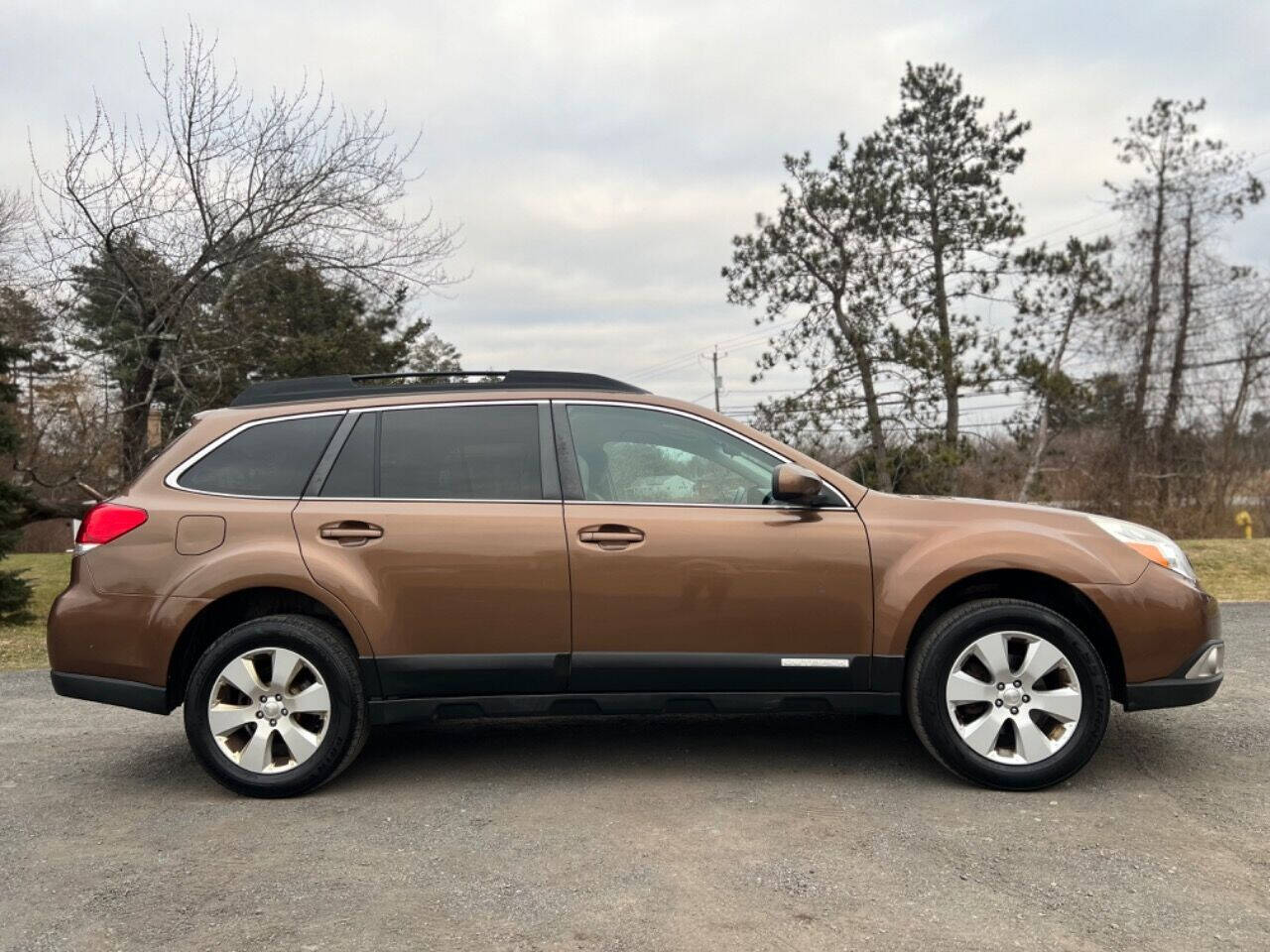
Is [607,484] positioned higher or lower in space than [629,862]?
higher

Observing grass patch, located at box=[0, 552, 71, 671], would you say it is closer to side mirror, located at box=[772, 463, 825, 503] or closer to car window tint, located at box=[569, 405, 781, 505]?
car window tint, located at box=[569, 405, 781, 505]

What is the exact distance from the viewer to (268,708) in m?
4.40

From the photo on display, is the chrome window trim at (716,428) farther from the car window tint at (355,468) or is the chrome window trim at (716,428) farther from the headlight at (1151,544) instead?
the headlight at (1151,544)

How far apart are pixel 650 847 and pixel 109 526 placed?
2678 millimetres

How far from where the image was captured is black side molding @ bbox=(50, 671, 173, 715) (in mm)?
4461

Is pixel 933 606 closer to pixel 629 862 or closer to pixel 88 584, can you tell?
pixel 629 862

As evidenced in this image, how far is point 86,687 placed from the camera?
14.8 ft

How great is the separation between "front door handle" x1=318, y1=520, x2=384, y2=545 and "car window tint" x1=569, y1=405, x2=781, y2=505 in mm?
923

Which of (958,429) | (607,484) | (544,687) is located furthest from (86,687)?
(958,429)

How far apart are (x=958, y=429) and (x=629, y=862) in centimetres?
2134

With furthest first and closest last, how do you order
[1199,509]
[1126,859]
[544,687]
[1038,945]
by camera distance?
[1199,509]
[544,687]
[1126,859]
[1038,945]

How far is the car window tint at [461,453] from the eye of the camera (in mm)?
4578

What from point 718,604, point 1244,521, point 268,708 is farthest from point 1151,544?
point 1244,521

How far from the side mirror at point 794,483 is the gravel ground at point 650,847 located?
1.24 m
